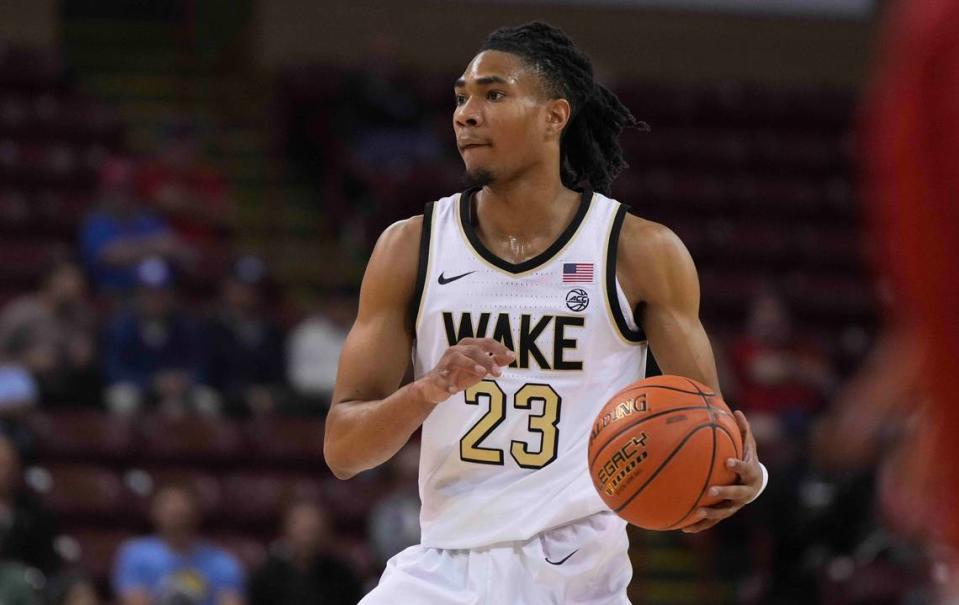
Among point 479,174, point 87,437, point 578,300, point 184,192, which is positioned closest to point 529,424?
point 578,300

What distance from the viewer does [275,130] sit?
1508cm

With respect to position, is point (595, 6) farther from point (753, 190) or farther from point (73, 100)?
A: point (73, 100)

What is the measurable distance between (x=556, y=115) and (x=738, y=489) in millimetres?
1338

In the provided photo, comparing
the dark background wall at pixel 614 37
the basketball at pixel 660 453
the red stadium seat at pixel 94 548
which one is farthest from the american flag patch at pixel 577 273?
the dark background wall at pixel 614 37

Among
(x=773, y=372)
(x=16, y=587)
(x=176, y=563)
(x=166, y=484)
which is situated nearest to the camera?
(x=16, y=587)

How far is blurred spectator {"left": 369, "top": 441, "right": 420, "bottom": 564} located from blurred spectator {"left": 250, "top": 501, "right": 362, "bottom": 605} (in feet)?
1.84

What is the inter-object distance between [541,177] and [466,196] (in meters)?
0.25

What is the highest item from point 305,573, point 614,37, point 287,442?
point 614,37

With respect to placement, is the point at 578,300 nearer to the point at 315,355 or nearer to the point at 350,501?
the point at 350,501

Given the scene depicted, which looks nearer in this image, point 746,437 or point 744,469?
point 744,469

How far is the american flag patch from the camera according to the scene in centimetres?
439

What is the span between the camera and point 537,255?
14.6 ft

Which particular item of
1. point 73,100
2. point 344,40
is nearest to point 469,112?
point 73,100

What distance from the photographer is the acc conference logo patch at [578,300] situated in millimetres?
4359
